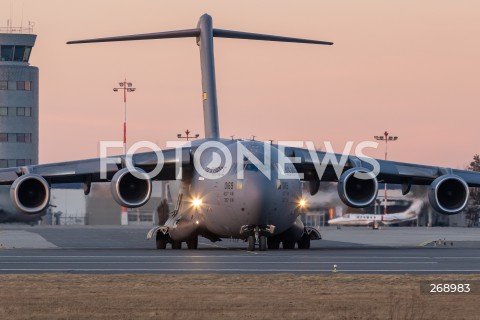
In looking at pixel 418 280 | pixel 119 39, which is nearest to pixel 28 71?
pixel 119 39

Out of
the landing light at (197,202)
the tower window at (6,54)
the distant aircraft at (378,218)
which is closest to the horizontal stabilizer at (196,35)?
the landing light at (197,202)

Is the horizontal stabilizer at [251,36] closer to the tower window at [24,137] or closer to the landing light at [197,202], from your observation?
the landing light at [197,202]

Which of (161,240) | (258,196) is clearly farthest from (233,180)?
(161,240)

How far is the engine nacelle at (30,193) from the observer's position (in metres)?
38.0

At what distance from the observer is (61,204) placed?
3755 inches

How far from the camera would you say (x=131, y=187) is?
3816 centimetres

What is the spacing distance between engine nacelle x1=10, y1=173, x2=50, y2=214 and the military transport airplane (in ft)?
0.10

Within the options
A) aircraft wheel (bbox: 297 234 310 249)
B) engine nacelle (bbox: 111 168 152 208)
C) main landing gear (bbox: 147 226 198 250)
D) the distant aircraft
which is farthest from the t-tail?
the distant aircraft

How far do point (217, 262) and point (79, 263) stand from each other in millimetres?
3414

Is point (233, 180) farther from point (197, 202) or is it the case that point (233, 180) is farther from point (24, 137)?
point (24, 137)

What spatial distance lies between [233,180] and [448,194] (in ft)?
26.0

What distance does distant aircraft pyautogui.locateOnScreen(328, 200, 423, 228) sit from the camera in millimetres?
89494

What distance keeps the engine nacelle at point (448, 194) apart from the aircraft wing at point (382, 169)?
0.73 metres

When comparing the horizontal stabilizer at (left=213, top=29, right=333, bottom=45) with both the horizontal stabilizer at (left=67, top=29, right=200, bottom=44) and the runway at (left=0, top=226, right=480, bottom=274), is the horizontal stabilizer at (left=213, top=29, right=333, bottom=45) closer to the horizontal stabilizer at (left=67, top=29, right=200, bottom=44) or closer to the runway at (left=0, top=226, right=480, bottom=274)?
the horizontal stabilizer at (left=67, top=29, right=200, bottom=44)
